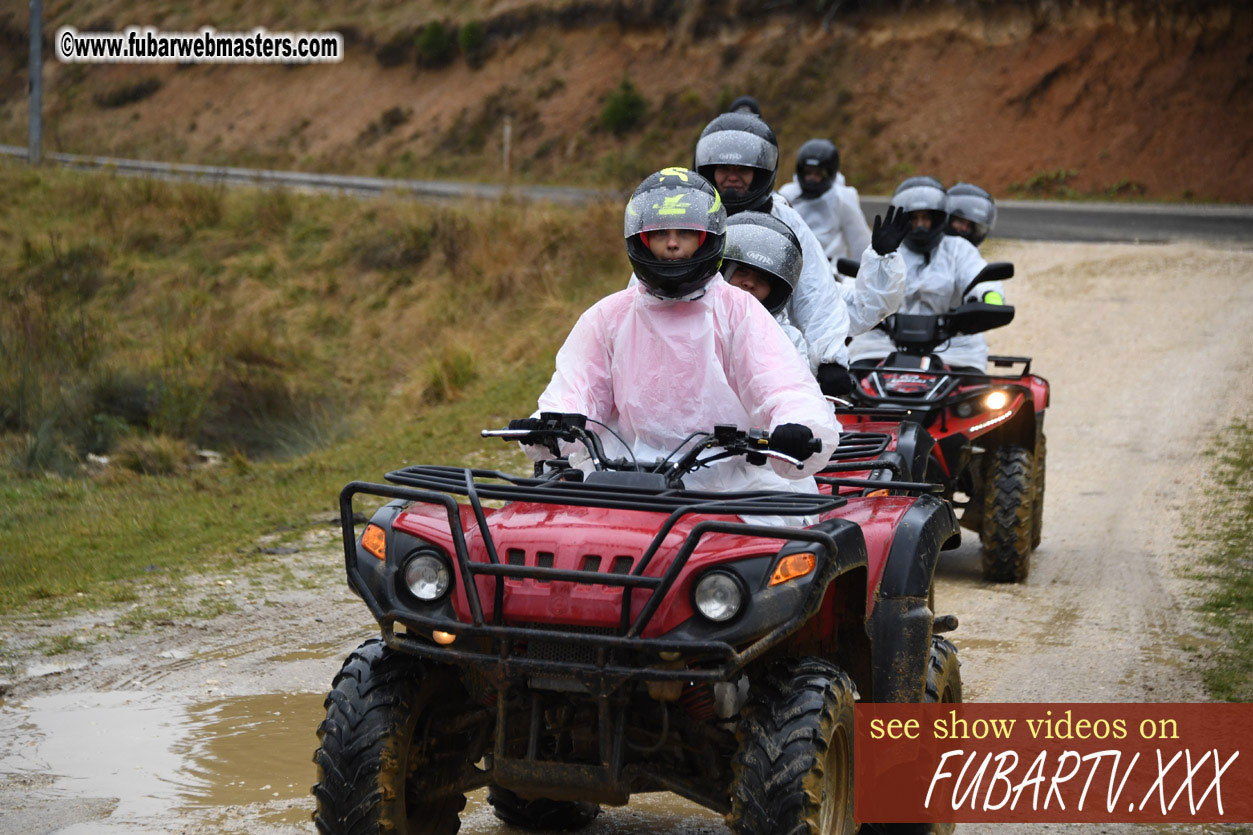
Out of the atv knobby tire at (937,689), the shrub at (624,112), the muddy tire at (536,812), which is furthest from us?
the shrub at (624,112)

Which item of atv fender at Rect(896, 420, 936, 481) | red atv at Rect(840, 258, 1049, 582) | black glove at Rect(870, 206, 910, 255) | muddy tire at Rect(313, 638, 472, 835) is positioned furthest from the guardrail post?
muddy tire at Rect(313, 638, 472, 835)

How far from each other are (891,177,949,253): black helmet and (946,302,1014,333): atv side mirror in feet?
1.92

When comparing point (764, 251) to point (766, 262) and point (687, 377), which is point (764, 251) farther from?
point (687, 377)

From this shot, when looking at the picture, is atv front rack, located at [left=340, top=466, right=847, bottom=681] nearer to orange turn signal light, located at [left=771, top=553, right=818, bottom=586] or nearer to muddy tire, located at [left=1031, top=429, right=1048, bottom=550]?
orange turn signal light, located at [left=771, top=553, right=818, bottom=586]

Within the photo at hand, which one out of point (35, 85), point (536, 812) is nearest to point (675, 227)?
point (536, 812)

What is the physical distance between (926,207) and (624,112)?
1236 inches

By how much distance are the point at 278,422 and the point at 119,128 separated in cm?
4094

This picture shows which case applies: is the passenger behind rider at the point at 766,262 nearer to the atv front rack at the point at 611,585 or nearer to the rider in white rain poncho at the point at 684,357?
the rider in white rain poncho at the point at 684,357

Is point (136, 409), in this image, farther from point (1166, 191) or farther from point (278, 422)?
point (1166, 191)

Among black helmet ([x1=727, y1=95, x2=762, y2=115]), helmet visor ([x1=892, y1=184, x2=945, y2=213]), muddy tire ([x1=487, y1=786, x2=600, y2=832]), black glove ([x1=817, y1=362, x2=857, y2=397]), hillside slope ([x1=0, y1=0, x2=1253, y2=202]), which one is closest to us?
muddy tire ([x1=487, y1=786, x2=600, y2=832])

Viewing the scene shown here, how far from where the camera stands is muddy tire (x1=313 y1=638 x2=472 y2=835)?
391 centimetres

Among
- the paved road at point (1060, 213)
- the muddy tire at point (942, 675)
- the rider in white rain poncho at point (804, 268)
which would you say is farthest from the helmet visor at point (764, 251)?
the paved road at point (1060, 213)

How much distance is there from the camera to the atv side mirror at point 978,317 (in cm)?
863

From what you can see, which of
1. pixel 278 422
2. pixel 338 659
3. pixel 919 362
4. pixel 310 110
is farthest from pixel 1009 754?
pixel 310 110
